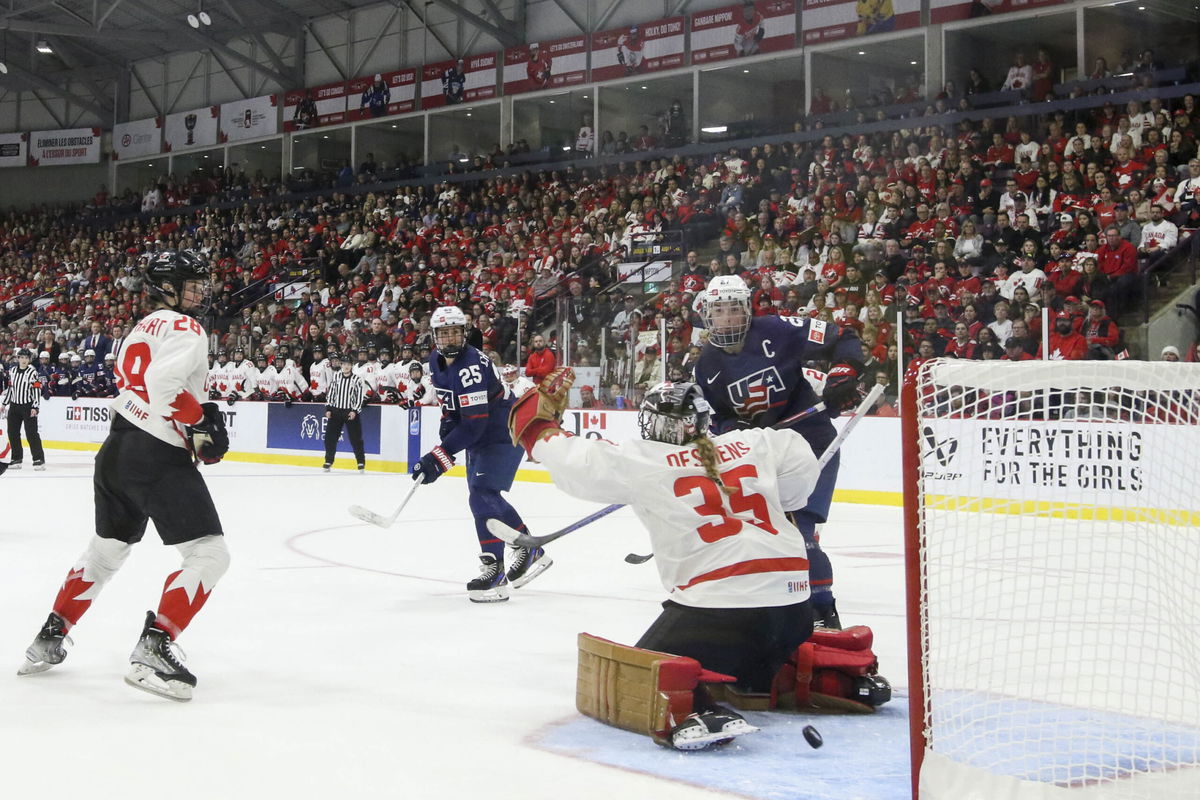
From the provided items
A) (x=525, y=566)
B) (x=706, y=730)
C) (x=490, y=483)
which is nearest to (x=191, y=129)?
(x=490, y=483)

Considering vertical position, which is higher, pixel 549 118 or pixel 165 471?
pixel 549 118

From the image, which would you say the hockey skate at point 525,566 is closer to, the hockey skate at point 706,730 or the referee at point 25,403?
the hockey skate at point 706,730

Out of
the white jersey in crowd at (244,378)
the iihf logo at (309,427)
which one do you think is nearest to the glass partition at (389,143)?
the white jersey in crowd at (244,378)

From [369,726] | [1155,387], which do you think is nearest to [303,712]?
[369,726]

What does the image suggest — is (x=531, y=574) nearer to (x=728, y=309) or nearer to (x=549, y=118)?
(x=728, y=309)

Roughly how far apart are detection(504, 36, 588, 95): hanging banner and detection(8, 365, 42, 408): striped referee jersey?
31.4 feet

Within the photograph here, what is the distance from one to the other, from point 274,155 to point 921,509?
80.0ft

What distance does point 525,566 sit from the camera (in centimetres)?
564

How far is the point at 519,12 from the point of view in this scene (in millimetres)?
20359

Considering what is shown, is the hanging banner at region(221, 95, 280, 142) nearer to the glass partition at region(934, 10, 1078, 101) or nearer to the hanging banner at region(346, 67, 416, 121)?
the hanging banner at region(346, 67, 416, 121)

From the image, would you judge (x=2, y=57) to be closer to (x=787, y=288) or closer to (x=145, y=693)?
(x=787, y=288)

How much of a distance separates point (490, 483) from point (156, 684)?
2.29 m

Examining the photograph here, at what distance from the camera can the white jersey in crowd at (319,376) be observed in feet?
50.2

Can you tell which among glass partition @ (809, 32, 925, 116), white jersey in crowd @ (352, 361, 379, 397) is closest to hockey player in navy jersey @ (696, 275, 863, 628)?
white jersey in crowd @ (352, 361, 379, 397)
